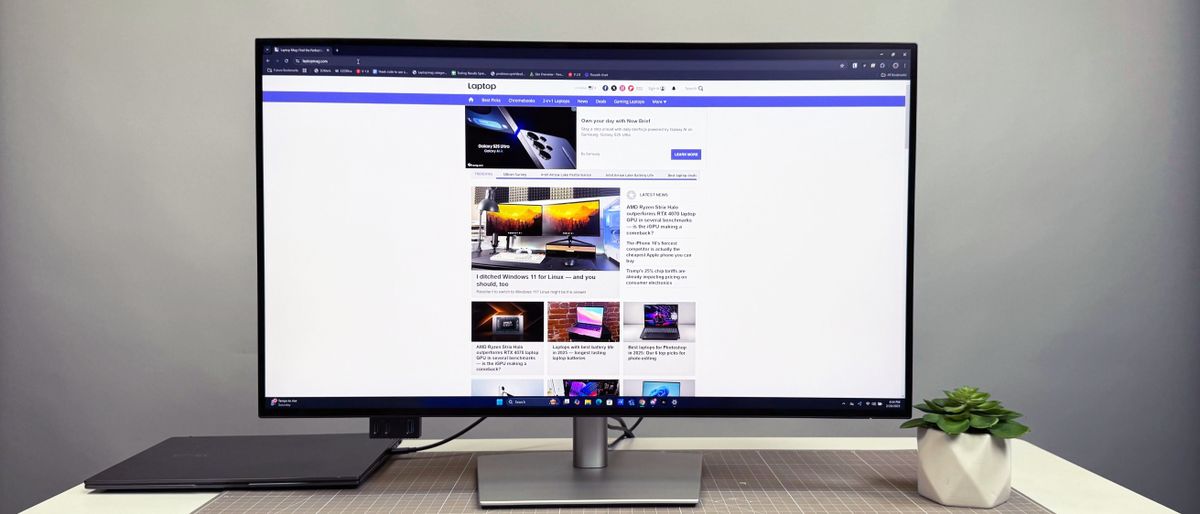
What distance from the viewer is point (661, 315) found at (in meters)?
0.80

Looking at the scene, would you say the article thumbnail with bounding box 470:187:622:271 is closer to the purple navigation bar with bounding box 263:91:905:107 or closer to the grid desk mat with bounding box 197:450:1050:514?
the purple navigation bar with bounding box 263:91:905:107

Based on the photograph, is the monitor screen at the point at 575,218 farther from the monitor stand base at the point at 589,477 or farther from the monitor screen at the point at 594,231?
the monitor stand base at the point at 589,477

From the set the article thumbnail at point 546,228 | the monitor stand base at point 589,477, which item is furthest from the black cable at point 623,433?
the article thumbnail at point 546,228

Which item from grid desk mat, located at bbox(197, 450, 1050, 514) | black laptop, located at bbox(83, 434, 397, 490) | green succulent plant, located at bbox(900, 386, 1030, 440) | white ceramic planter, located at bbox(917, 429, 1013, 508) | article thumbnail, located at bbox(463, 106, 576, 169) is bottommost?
grid desk mat, located at bbox(197, 450, 1050, 514)

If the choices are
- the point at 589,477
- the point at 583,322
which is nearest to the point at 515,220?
the point at 583,322

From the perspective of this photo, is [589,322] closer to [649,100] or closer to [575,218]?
[575,218]

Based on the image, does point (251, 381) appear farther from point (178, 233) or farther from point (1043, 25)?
point (1043, 25)

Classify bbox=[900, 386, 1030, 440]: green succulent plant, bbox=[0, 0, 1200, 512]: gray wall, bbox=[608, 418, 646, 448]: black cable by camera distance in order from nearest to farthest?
1. bbox=[900, 386, 1030, 440]: green succulent plant
2. bbox=[608, 418, 646, 448]: black cable
3. bbox=[0, 0, 1200, 512]: gray wall

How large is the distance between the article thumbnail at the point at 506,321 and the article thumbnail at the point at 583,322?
14 millimetres

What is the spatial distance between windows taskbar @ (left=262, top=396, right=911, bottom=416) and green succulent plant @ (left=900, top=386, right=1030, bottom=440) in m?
0.04

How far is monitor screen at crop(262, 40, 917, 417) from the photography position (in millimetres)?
791

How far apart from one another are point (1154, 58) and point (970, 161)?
14.7 inches

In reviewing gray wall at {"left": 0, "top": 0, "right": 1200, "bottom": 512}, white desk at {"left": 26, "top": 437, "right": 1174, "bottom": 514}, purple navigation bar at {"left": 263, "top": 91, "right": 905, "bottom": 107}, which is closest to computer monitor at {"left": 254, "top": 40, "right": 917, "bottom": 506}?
purple navigation bar at {"left": 263, "top": 91, "right": 905, "bottom": 107}

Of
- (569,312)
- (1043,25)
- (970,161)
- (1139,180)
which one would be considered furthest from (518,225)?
(1139,180)
